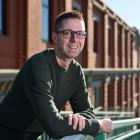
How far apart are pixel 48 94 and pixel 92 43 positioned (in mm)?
30174

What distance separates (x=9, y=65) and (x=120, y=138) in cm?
1410

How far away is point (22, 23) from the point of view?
20.3 m

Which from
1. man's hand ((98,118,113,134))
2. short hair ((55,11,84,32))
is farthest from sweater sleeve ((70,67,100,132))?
short hair ((55,11,84,32))

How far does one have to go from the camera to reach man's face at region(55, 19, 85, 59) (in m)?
3.16

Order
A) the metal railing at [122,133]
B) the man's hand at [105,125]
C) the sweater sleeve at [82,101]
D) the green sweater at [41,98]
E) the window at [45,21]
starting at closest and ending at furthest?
the green sweater at [41,98]
the man's hand at [105,125]
the sweater sleeve at [82,101]
the metal railing at [122,133]
the window at [45,21]

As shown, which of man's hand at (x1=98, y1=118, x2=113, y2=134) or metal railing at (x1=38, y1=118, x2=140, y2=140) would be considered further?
metal railing at (x1=38, y1=118, x2=140, y2=140)

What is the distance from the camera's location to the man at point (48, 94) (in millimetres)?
3080

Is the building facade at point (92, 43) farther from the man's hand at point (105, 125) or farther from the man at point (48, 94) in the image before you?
the man at point (48, 94)

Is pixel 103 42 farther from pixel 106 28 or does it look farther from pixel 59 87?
pixel 59 87

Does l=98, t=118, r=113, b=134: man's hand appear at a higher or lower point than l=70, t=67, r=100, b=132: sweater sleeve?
lower

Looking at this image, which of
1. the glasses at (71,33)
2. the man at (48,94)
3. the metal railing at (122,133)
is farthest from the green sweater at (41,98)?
the metal railing at (122,133)

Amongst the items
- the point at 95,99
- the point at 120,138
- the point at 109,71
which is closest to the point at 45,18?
the point at 109,71

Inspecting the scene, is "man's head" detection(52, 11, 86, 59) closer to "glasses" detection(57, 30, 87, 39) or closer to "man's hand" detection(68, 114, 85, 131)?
"glasses" detection(57, 30, 87, 39)

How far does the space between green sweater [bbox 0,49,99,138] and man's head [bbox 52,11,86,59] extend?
94 mm
